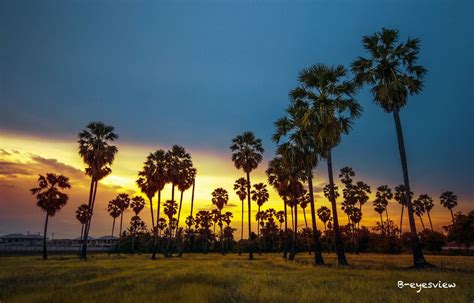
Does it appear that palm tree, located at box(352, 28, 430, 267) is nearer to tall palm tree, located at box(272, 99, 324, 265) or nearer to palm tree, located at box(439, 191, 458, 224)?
tall palm tree, located at box(272, 99, 324, 265)

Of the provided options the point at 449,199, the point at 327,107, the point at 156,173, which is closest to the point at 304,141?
the point at 327,107

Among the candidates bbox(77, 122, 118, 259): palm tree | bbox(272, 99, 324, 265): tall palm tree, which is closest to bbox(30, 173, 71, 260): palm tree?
bbox(77, 122, 118, 259): palm tree

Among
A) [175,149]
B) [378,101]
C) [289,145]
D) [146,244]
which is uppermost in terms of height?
[175,149]

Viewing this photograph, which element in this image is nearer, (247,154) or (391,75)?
(391,75)

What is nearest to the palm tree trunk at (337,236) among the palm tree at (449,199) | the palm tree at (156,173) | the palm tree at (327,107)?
the palm tree at (327,107)

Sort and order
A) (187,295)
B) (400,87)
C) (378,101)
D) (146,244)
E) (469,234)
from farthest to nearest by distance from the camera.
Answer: (146,244)
(469,234)
(378,101)
(400,87)
(187,295)

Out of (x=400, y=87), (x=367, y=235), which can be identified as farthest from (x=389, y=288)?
(x=367, y=235)

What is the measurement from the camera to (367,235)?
92.1 m

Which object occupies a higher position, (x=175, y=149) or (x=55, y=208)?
(x=175, y=149)

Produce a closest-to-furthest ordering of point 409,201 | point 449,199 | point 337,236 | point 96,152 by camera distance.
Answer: point 409,201 → point 337,236 → point 96,152 → point 449,199

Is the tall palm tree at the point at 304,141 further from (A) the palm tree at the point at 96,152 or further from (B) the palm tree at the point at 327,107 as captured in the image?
(A) the palm tree at the point at 96,152

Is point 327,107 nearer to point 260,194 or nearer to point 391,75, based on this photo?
point 391,75

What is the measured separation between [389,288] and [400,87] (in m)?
18.6

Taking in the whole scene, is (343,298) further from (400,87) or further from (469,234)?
(469,234)
